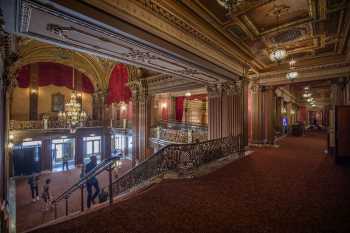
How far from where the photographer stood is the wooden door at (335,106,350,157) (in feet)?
18.2

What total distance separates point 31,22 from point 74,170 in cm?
1283

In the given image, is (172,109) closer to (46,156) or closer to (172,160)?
(46,156)

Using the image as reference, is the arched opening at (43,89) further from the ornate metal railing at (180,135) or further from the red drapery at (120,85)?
the ornate metal railing at (180,135)

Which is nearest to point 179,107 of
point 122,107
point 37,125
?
point 122,107

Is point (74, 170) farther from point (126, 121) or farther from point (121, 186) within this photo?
point (121, 186)

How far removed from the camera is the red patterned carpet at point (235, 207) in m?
2.38

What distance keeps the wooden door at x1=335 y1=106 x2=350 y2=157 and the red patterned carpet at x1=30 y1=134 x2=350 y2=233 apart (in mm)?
1510

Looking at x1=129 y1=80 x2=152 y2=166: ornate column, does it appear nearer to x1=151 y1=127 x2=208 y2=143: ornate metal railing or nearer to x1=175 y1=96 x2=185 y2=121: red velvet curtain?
x1=151 y1=127 x2=208 y2=143: ornate metal railing

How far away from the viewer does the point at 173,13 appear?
12.3 ft

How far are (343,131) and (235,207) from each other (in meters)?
5.23

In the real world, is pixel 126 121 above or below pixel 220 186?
above

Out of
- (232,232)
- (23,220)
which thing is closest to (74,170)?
(23,220)

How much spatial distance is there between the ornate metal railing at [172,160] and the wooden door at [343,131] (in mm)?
3593

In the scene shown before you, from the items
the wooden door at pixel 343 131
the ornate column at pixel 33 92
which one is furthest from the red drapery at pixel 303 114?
the ornate column at pixel 33 92
